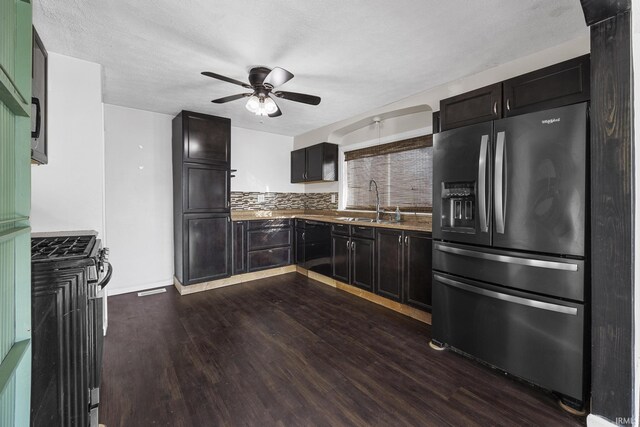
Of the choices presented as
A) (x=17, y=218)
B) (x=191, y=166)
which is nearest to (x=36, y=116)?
(x=17, y=218)

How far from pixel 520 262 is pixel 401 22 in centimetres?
183

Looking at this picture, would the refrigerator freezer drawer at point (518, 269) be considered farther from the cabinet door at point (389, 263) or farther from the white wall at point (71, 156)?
the white wall at point (71, 156)

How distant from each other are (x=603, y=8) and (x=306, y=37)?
5.72 feet

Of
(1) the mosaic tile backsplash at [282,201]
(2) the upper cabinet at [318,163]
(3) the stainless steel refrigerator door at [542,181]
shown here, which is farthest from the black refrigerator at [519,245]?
(1) the mosaic tile backsplash at [282,201]

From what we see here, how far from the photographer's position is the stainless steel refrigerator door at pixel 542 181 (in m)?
1.68

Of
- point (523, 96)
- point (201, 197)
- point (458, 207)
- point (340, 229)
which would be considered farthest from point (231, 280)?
point (523, 96)

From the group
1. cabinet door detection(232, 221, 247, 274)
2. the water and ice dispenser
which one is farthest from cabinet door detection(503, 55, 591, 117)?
cabinet door detection(232, 221, 247, 274)

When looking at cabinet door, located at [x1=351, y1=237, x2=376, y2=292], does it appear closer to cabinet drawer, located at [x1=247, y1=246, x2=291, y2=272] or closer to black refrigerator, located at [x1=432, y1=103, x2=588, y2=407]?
black refrigerator, located at [x1=432, y1=103, x2=588, y2=407]

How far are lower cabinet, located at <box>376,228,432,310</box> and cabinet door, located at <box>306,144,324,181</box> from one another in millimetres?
1786

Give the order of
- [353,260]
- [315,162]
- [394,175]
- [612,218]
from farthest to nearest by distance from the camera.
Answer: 1. [315,162]
2. [394,175]
3. [353,260]
4. [612,218]

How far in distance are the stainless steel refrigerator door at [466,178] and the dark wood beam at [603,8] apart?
2.34ft

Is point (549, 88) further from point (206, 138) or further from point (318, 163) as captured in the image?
point (206, 138)

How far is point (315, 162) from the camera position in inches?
189

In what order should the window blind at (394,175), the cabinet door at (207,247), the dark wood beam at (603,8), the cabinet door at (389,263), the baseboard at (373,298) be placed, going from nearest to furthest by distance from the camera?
1. the dark wood beam at (603,8)
2. the baseboard at (373,298)
3. the cabinet door at (389,263)
4. the window blind at (394,175)
5. the cabinet door at (207,247)
